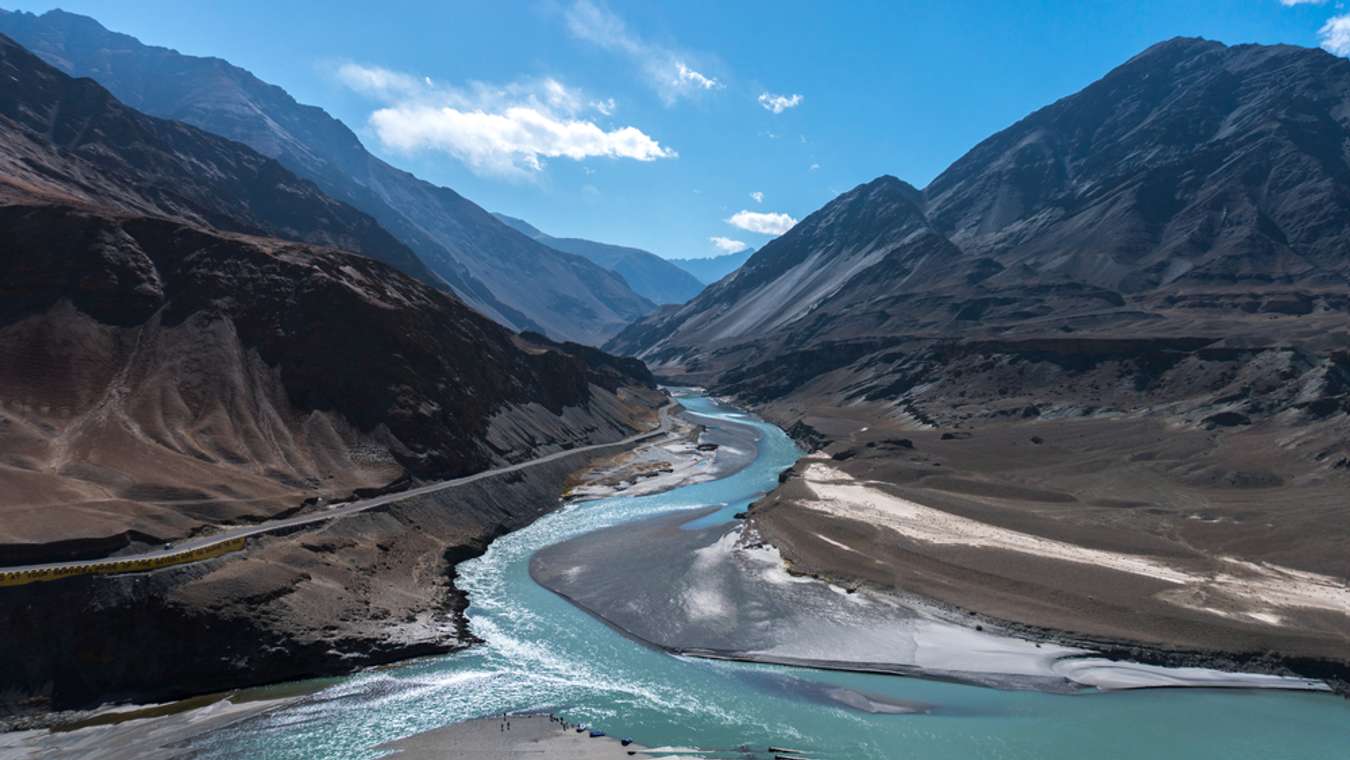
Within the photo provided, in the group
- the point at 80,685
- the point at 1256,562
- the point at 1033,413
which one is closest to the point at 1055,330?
the point at 1033,413

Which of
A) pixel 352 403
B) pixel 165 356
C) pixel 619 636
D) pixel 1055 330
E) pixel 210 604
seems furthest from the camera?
pixel 1055 330

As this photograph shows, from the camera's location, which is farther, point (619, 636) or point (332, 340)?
point (332, 340)

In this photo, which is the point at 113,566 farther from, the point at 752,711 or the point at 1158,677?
the point at 1158,677

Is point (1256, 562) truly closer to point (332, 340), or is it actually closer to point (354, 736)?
point (354, 736)

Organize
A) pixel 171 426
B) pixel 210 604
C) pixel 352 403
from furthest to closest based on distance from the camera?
pixel 352 403
pixel 171 426
pixel 210 604

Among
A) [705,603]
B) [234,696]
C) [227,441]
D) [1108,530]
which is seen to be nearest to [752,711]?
[705,603]

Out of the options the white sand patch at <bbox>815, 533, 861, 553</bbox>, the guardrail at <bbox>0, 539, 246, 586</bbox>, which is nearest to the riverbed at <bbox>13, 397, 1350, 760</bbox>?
the guardrail at <bbox>0, 539, 246, 586</bbox>

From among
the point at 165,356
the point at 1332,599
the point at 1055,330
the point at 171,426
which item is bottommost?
the point at 1332,599

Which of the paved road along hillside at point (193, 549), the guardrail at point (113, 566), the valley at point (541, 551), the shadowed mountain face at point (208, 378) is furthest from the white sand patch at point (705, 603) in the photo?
the shadowed mountain face at point (208, 378)
